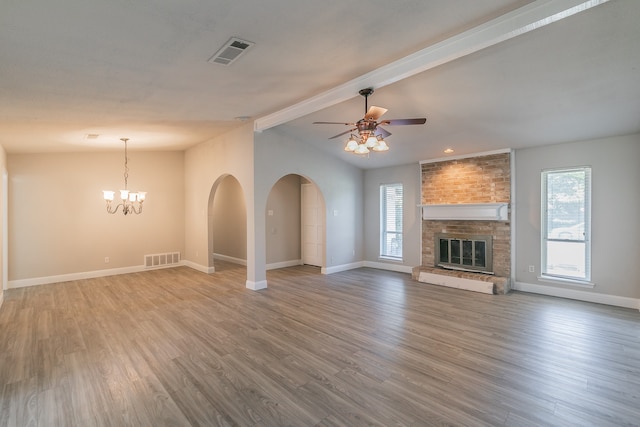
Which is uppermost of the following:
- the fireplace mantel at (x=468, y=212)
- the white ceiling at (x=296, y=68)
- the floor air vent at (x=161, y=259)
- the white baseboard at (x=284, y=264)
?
the white ceiling at (x=296, y=68)

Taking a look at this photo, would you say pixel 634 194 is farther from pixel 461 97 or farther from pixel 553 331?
pixel 461 97

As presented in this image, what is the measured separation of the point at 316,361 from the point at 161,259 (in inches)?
243

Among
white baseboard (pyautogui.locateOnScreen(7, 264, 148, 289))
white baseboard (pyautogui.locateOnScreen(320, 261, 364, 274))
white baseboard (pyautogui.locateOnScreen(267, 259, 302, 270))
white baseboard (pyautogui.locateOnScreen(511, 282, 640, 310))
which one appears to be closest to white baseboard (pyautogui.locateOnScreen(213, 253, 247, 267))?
white baseboard (pyautogui.locateOnScreen(267, 259, 302, 270))

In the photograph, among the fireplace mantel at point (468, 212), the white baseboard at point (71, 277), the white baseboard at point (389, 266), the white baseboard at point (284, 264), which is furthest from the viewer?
the white baseboard at point (284, 264)

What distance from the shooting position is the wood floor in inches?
92.7

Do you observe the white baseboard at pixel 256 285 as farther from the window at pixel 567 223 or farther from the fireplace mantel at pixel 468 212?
the window at pixel 567 223

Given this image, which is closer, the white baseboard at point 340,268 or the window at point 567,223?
the window at point 567,223

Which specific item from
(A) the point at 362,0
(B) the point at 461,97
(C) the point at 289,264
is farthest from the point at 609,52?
(C) the point at 289,264

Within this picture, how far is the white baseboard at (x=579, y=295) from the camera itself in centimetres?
476

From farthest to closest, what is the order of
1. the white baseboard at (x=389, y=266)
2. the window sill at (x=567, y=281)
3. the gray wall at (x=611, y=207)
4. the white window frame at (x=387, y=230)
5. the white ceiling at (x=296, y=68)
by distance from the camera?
1. the white window frame at (x=387, y=230)
2. the white baseboard at (x=389, y=266)
3. the window sill at (x=567, y=281)
4. the gray wall at (x=611, y=207)
5. the white ceiling at (x=296, y=68)

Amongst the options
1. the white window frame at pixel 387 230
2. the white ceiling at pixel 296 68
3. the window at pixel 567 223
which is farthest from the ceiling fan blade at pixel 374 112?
the white window frame at pixel 387 230

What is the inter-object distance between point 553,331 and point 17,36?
5.90m

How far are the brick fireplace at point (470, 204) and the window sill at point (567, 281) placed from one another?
55 centimetres

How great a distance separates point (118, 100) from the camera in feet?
12.1
